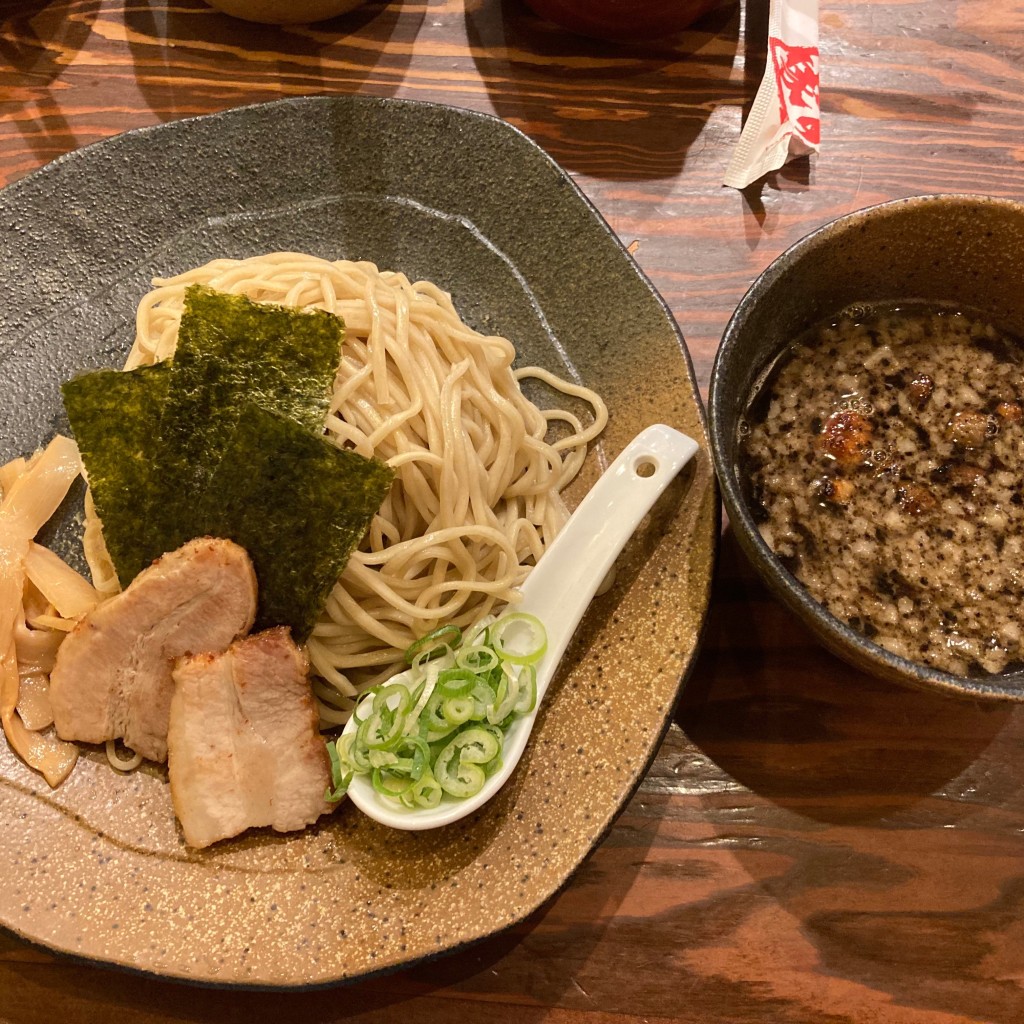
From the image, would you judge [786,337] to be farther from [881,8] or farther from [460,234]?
[881,8]

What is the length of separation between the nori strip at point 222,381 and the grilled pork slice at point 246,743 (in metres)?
0.31

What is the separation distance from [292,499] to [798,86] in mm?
2093

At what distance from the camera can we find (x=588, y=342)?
2.07m

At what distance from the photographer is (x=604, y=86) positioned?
8.61ft

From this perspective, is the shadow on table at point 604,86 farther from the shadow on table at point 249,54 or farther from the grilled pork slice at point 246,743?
the grilled pork slice at point 246,743

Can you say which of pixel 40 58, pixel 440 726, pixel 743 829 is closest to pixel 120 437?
pixel 440 726

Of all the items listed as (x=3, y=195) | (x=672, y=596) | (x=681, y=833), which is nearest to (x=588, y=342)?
(x=672, y=596)

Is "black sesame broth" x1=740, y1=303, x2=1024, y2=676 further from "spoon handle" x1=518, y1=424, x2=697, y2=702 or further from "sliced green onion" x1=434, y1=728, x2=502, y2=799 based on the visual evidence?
"sliced green onion" x1=434, y1=728, x2=502, y2=799

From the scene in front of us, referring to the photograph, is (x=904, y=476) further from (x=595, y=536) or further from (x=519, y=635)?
(x=519, y=635)

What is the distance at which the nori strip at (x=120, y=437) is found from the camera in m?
1.69

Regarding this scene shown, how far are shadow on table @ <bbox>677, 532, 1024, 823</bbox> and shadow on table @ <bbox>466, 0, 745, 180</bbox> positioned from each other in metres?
1.54

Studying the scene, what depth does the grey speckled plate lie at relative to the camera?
4.98ft

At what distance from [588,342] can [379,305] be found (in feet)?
1.80

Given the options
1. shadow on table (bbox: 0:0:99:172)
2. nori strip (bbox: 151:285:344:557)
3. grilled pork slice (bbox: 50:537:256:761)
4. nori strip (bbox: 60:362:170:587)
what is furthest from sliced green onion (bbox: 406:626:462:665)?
shadow on table (bbox: 0:0:99:172)
